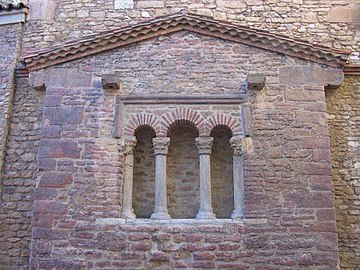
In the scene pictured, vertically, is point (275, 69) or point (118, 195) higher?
point (275, 69)

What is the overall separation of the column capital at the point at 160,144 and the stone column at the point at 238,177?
3.39ft

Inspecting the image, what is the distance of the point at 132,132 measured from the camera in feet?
22.9

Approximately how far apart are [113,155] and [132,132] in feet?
1.57

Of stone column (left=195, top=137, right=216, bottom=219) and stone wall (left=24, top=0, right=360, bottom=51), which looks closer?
stone column (left=195, top=137, right=216, bottom=219)

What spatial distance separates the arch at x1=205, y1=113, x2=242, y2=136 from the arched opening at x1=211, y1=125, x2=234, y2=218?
67 mm

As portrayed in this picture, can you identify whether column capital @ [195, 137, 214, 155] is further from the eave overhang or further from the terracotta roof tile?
the terracotta roof tile

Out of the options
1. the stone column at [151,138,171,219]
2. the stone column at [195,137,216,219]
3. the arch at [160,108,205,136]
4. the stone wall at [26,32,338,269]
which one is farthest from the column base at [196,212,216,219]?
the arch at [160,108,205,136]

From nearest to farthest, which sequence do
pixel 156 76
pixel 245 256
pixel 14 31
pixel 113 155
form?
pixel 245 256
pixel 113 155
pixel 156 76
pixel 14 31

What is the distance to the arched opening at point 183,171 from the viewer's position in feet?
23.3

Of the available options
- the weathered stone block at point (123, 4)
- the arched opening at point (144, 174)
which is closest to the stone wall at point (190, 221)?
the arched opening at point (144, 174)

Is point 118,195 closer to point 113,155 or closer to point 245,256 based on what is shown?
point 113,155

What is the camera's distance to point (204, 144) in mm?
6879

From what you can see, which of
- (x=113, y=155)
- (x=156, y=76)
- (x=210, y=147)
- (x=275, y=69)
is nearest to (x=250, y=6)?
(x=275, y=69)

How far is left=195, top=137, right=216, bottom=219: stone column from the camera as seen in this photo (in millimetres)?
6709
